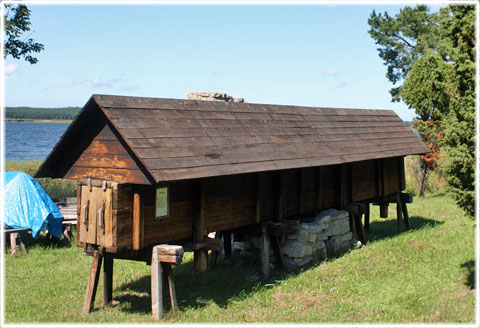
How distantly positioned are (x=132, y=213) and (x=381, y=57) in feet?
107

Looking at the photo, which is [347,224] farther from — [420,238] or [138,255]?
[138,255]

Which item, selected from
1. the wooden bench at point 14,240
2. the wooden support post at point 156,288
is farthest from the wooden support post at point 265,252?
the wooden bench at point 14,240

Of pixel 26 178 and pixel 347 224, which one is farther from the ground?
pixel 26 178

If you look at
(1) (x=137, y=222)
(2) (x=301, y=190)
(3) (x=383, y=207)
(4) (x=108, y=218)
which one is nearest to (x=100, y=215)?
(4) (x=108, y=218)

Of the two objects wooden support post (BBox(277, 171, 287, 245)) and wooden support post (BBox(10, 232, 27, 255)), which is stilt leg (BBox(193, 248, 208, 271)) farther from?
wooden support post (BBox(10, 232, 27, 255))

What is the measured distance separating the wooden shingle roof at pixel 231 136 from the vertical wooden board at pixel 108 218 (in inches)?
36.7

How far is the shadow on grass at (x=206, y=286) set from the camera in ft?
35.0

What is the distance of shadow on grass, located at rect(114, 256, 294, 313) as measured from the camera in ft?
35.0

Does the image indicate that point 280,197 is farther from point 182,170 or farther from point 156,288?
point 156,288

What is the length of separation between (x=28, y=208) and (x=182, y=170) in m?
9.55

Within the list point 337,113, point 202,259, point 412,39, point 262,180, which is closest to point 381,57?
point 412,39

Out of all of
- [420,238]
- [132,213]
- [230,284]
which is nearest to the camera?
[132,213]

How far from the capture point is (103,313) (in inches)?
396

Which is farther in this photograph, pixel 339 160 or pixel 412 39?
pixel 412 39
